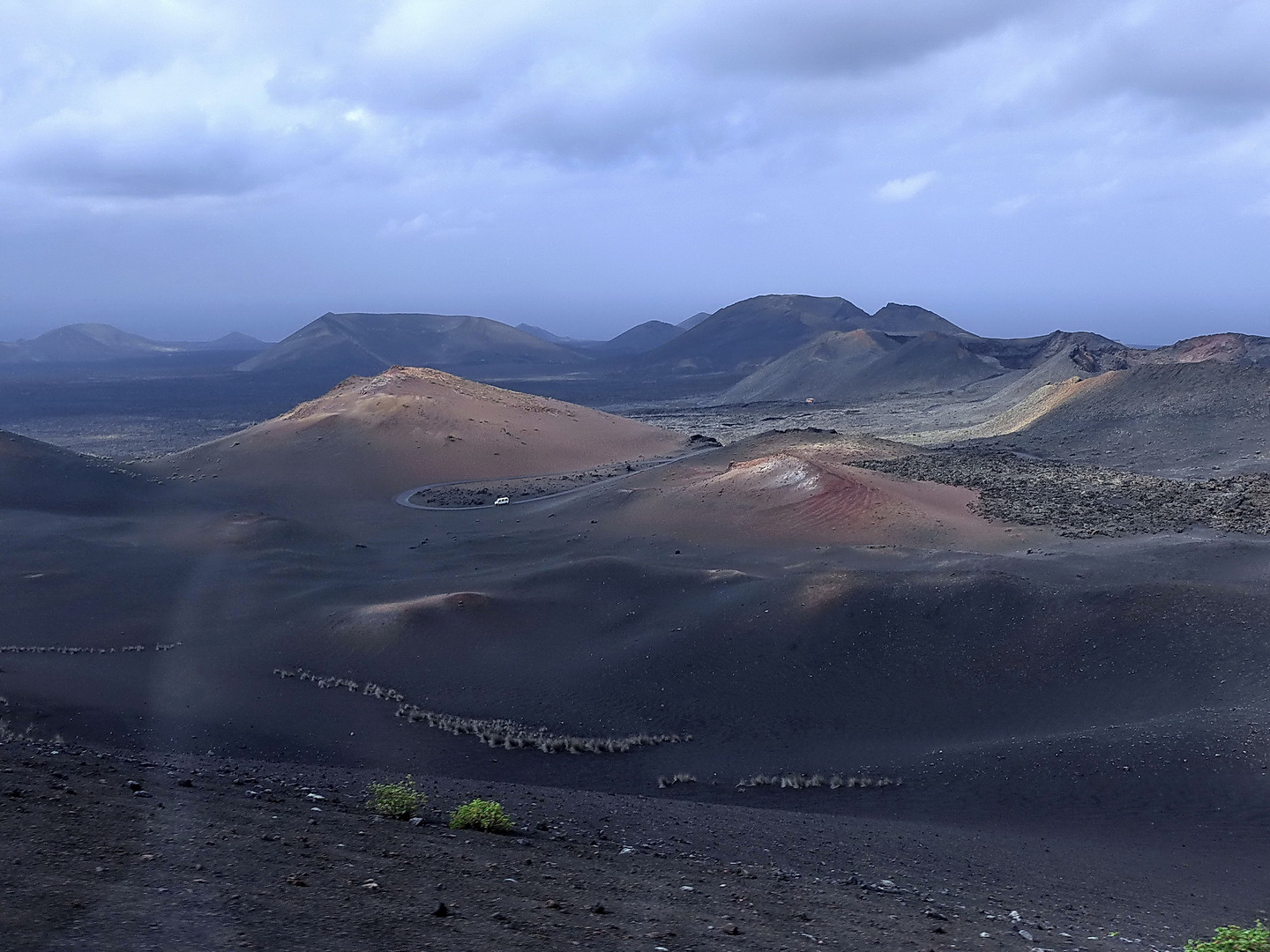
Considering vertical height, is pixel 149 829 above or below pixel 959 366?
below

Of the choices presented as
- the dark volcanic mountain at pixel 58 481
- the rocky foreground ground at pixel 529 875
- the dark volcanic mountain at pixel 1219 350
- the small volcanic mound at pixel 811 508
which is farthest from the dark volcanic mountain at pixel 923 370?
the rocky foreground ground at pixel 529 875

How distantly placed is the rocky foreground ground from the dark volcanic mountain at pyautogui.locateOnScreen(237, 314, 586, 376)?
5185 inches

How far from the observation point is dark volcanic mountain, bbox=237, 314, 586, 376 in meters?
146

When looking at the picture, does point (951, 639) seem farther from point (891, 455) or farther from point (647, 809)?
point (891, 455)

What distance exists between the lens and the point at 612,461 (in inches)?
1882

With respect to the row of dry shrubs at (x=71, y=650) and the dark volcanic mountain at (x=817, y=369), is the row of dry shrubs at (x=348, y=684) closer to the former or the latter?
the row of dry shrubs at (x=71, y=650)

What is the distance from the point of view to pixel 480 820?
998 cm

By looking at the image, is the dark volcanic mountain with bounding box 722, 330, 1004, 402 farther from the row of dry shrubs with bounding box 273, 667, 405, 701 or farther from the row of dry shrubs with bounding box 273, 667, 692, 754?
the row of dry shrubs with bounding box 273, 667, 692, 754

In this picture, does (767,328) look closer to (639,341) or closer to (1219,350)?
(639,341)

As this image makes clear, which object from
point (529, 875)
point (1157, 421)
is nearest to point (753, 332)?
point (1157, 421)

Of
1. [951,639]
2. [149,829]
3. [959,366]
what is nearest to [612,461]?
[951,639]

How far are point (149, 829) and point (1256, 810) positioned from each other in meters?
12.3

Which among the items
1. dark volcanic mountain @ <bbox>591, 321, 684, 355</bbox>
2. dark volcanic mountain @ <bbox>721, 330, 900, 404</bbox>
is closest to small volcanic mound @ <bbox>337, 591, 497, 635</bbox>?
dark volcanic mountain @ <bbox>721, 330, 900, 404</bbox>

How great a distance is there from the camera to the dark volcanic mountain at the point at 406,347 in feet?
479
